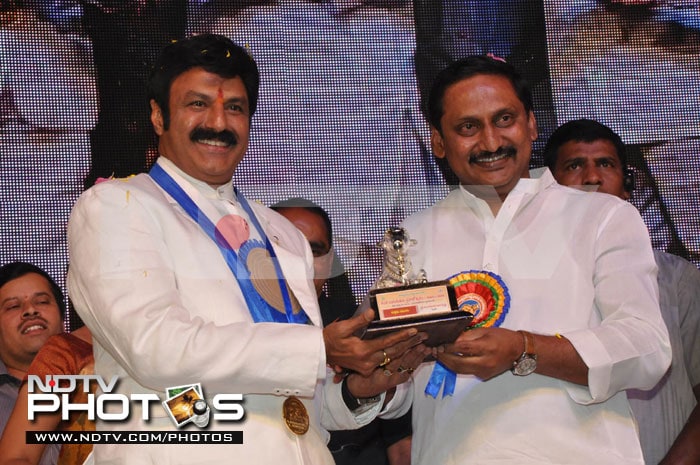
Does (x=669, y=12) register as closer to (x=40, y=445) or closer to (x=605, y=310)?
(x=605, y=310)

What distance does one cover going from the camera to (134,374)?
7.50 ft

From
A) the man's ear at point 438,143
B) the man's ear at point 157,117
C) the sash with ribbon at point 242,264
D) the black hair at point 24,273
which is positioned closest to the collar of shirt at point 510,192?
the man's ear at point 438,143

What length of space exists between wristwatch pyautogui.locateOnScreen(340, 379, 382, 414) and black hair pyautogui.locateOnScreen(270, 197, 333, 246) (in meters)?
1.30

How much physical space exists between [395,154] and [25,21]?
5.16 feet

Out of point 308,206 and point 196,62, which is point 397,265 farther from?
point 308,206

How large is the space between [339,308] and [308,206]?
0.43 meters

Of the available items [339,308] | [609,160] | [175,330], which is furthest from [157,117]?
[609,160]

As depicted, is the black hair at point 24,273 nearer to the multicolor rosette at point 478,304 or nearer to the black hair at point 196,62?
the black hair at point 196,62

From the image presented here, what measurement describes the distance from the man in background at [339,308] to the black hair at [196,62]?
46.5 inches

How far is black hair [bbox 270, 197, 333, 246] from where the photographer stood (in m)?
3.88

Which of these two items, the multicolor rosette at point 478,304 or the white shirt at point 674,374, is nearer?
the multicolor rosette at point 478,304

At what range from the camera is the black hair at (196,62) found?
2.65 meters

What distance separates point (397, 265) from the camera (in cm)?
246

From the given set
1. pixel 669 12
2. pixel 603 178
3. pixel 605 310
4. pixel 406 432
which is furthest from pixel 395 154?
pixel 605 310
